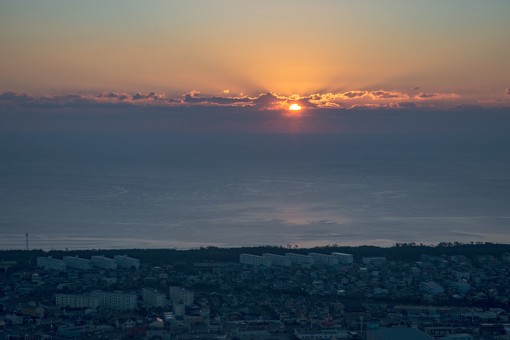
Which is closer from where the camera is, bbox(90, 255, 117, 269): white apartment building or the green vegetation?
bbox(90, 255, 117, 269): white apartment building

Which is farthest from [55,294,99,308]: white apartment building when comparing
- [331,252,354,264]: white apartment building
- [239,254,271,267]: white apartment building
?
[331,252,354,264]: white apartment building

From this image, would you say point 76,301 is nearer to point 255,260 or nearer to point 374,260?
point 255,260

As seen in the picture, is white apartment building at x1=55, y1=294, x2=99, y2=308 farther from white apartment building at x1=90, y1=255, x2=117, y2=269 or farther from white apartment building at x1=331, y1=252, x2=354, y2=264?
white apartment building at x1=331, y1=252, x2=354, y2=264

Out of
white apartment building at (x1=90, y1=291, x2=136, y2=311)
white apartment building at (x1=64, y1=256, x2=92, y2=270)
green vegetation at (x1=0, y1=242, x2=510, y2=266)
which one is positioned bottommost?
white apartment building at (x1=90, y1=291, x2=136, y2=311)

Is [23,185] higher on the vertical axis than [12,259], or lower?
higher

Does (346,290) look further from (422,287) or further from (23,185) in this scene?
(23,185)

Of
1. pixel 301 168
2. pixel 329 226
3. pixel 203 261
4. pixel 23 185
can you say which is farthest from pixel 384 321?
pixel 301 168

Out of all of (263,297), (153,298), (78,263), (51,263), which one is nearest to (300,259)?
(263,297)
